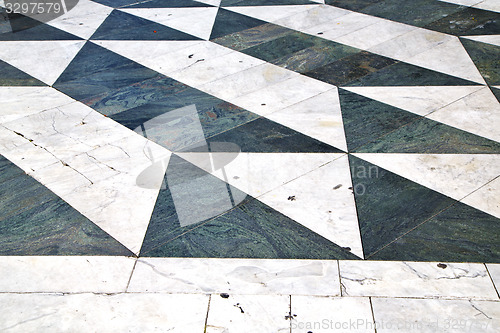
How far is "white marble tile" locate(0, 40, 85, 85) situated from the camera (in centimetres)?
434

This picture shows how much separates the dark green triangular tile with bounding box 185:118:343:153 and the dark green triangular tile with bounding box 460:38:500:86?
1.62m

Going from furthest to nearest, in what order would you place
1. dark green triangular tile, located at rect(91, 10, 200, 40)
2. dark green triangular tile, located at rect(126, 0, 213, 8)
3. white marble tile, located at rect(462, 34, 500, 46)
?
dark green triangular tile, located at rect(126, 0, 213, 8)
dark green triangular tile, located at rect(91, 10, 200, 40)
white marble tile, located at rect(462, 34, 500, 46)

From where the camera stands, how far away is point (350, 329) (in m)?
2.02

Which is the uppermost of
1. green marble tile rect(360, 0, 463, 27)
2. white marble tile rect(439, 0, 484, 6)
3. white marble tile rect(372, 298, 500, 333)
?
green marble tile rect(360, 0, 463, 27)

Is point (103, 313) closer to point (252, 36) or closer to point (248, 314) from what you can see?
point (248, 314)

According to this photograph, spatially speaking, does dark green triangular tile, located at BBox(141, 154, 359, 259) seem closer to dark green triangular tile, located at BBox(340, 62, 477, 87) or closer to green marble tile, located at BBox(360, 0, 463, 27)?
dark green triangular tile, located at BBox(340, 62, 477, 87)

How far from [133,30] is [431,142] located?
3191mm

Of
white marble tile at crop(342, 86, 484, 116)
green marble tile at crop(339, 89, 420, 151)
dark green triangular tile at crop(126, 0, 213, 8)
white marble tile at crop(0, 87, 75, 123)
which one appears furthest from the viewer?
dark green triangular tile at crop(126, 0, 213, 8)

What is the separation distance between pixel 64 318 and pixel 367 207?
1.54 m

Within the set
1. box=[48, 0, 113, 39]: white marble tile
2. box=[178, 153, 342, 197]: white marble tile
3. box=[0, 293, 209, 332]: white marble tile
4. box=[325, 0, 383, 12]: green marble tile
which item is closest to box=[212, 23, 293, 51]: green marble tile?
box=[325, 0, 383, 12]: green marble tile

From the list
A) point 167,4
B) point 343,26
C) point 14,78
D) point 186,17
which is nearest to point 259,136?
point 343,26

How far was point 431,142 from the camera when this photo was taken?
316 cm

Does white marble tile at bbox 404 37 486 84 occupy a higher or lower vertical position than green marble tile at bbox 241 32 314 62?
lower

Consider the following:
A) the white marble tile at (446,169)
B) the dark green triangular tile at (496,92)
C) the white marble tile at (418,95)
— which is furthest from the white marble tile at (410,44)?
the white marble tile at (446,169)
